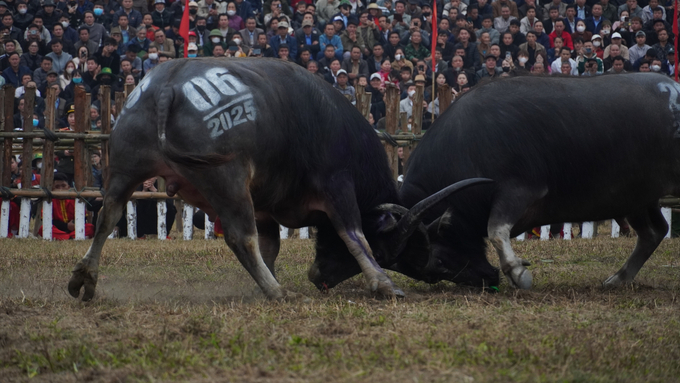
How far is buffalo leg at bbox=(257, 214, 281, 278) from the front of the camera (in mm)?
6281

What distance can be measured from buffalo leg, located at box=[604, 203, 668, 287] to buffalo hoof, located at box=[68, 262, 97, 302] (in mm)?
3956

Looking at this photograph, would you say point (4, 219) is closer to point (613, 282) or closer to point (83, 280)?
point (83, 280)

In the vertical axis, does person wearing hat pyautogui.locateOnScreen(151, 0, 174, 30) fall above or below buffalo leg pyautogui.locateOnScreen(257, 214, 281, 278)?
above

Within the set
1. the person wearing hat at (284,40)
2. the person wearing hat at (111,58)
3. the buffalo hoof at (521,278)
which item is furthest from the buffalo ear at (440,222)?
the person wearing hat at (111,58)

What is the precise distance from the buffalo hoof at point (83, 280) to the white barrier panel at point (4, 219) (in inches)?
234

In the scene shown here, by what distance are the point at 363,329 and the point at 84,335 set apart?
137 centimetres

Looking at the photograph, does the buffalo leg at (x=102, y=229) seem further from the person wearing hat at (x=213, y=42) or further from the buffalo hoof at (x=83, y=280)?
the person wearing hat at (x=213, y=42)

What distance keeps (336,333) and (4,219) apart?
7.93 metres

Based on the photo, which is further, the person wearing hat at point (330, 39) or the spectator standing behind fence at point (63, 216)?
the person wearing hat at point (330, 39)

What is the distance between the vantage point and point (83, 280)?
5.16 meters

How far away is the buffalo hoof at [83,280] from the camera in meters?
5.14

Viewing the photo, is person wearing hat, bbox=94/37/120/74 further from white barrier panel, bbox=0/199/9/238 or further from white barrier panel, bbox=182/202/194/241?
white barrier panel, bbox=182/202/194/241

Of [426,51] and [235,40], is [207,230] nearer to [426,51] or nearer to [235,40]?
[235,40]

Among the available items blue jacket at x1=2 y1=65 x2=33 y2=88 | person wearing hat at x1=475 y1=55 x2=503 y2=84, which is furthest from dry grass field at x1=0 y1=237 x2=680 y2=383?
blue jacket at x1=2 y1=65 x2=33 y2=88
